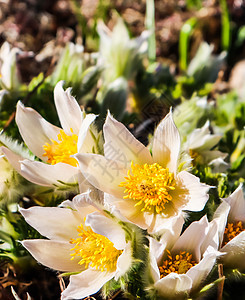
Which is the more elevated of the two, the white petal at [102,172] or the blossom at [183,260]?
the white petal at [102,172]

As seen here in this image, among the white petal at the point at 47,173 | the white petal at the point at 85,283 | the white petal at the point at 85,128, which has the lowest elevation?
the white petal at the point at 85,283

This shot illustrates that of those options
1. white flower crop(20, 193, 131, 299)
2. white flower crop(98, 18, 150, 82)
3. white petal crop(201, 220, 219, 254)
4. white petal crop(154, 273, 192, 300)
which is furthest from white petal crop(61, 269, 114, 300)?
white flower crop(98, 18, 150, 82)

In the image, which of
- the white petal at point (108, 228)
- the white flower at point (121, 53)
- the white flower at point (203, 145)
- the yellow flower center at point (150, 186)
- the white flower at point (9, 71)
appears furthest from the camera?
the white flower at point (121, 53)

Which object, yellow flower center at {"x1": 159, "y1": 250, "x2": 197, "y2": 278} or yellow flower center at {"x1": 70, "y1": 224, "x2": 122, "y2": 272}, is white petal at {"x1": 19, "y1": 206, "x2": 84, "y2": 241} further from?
yellow flower center at {"x1": 159, "y1": 250, "x2": 197, "y2": 278}

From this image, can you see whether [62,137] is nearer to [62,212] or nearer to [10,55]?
[62,212]

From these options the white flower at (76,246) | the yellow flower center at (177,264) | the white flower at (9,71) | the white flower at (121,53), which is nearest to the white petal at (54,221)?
the white flower at (76,246)

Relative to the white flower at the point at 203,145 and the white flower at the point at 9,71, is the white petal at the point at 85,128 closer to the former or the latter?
the white flower at the point at 203,145
